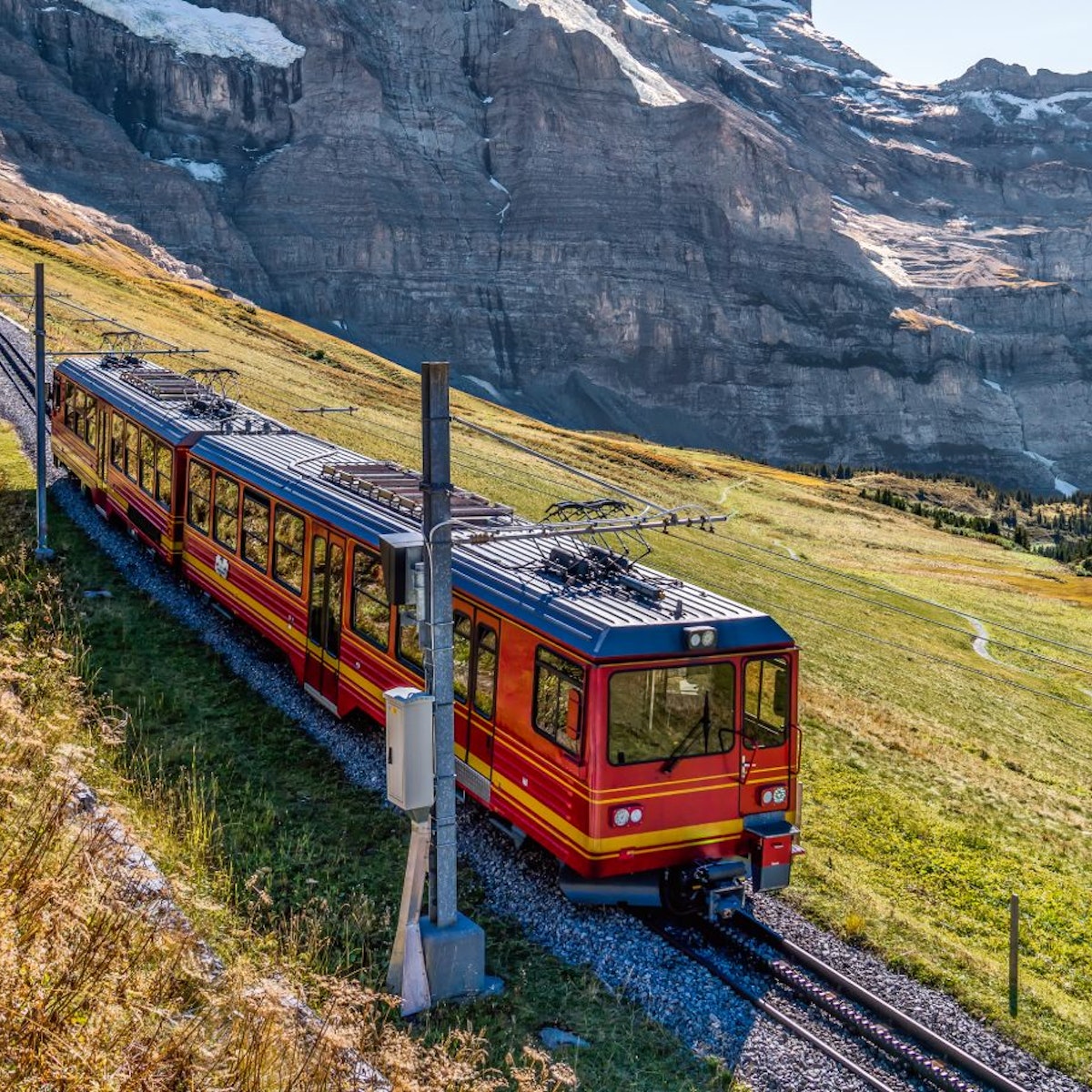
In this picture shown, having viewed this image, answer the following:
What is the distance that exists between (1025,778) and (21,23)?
19363cm

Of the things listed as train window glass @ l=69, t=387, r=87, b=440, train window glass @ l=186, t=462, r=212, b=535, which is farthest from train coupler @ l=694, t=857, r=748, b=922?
train window glass @ l=69, t=387, r=87, b=440

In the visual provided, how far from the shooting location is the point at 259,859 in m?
12.2

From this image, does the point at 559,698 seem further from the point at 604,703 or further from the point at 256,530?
the point at 256,530

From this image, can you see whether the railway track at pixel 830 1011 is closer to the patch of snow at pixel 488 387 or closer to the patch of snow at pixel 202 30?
the patch of snow at pixel 488 387

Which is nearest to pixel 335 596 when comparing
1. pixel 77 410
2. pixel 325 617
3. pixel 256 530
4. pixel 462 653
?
pixel 325 617

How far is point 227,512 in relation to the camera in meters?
20.1

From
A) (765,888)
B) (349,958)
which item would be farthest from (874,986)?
(349,958)

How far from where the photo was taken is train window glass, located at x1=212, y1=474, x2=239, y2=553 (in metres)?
19.8

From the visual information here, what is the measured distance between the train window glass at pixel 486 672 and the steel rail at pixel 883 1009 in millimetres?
3543

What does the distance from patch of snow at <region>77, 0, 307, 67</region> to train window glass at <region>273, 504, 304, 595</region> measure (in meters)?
193

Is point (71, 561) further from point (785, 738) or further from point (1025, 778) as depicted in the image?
point (1025, 778)

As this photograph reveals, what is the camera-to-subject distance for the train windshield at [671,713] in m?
11.7

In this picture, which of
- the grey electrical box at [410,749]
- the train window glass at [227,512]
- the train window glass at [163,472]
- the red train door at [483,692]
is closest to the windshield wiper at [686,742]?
the red train door at [483,692]

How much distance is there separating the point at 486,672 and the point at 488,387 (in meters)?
171
